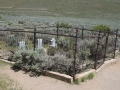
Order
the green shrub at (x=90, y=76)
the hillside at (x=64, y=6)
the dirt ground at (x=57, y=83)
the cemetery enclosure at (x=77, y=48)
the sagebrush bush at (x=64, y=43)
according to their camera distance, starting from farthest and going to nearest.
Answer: the hillside at (x=64, y=6) < the sagebrush bush at (x=64, y=43) < the cemetery enclosure at (x=77, y=48) < the green shrub at (x=90, y=76) < the dirt ground at (x=57, y=83)

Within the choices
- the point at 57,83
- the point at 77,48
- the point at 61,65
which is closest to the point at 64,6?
the point at 77,48

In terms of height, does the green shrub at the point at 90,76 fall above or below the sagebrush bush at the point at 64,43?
below

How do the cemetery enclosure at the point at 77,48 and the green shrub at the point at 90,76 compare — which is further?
the cemetery enclosure at the point at 77,48

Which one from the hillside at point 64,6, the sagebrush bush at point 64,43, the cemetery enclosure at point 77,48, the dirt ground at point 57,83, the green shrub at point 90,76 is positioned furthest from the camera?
the hillside at point 64,6

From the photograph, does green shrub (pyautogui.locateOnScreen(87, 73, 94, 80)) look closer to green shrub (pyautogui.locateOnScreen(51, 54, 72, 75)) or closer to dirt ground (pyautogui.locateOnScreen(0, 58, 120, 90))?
dirt ground (pyautogui.locateOnScreen(0, 58, 120, 90))

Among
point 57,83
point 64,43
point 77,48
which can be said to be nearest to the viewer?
point 57,83

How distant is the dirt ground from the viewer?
765 cm

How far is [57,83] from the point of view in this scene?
7.94m

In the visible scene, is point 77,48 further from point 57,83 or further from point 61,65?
point 57,83

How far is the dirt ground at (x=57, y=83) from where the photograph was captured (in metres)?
7.65

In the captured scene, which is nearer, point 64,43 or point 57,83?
point 57,83

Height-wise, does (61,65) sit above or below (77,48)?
below

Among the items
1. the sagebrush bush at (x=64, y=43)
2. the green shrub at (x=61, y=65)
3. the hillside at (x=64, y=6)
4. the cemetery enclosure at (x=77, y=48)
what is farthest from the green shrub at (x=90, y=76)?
the hillside at (x=64, y=6)

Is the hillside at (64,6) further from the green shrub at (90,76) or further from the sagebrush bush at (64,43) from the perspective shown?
the green shrub at (90,76)
